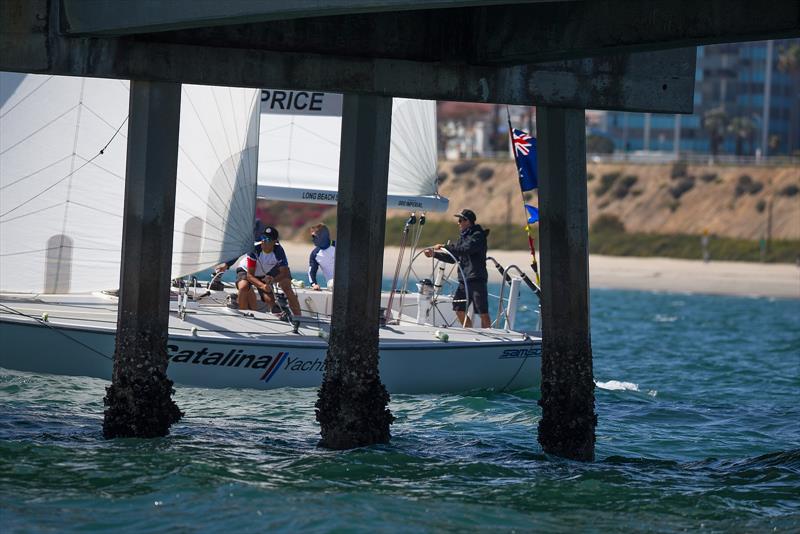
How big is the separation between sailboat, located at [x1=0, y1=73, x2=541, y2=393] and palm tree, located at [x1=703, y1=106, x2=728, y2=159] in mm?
93070

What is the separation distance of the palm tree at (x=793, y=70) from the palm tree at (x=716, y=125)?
597 cm

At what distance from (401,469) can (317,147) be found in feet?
35.3

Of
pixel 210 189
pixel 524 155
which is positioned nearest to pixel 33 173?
pixel 210 189

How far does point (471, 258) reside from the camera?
2002 cm

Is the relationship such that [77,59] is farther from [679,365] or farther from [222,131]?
[679,365]

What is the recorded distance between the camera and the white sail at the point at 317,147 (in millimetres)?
22766

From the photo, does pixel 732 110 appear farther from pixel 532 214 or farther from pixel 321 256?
pixel 532 214

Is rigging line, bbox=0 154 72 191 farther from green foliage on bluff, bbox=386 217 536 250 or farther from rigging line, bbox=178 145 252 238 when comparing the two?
green foliage on bluff, bbox=386 217 536 250

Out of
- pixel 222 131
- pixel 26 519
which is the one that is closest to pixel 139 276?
pixel 26 519

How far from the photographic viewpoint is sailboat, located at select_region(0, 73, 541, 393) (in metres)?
18.7

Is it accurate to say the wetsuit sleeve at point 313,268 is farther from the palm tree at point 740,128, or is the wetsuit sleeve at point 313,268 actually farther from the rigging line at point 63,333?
the palm tree at point 740,128

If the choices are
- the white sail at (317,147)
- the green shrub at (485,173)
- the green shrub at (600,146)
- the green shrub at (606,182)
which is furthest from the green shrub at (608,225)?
the white sail at (317,147)

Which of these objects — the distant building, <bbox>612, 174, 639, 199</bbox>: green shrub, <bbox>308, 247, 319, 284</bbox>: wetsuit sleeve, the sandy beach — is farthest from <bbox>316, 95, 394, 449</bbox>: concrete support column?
the distant building

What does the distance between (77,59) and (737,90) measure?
385 ft
